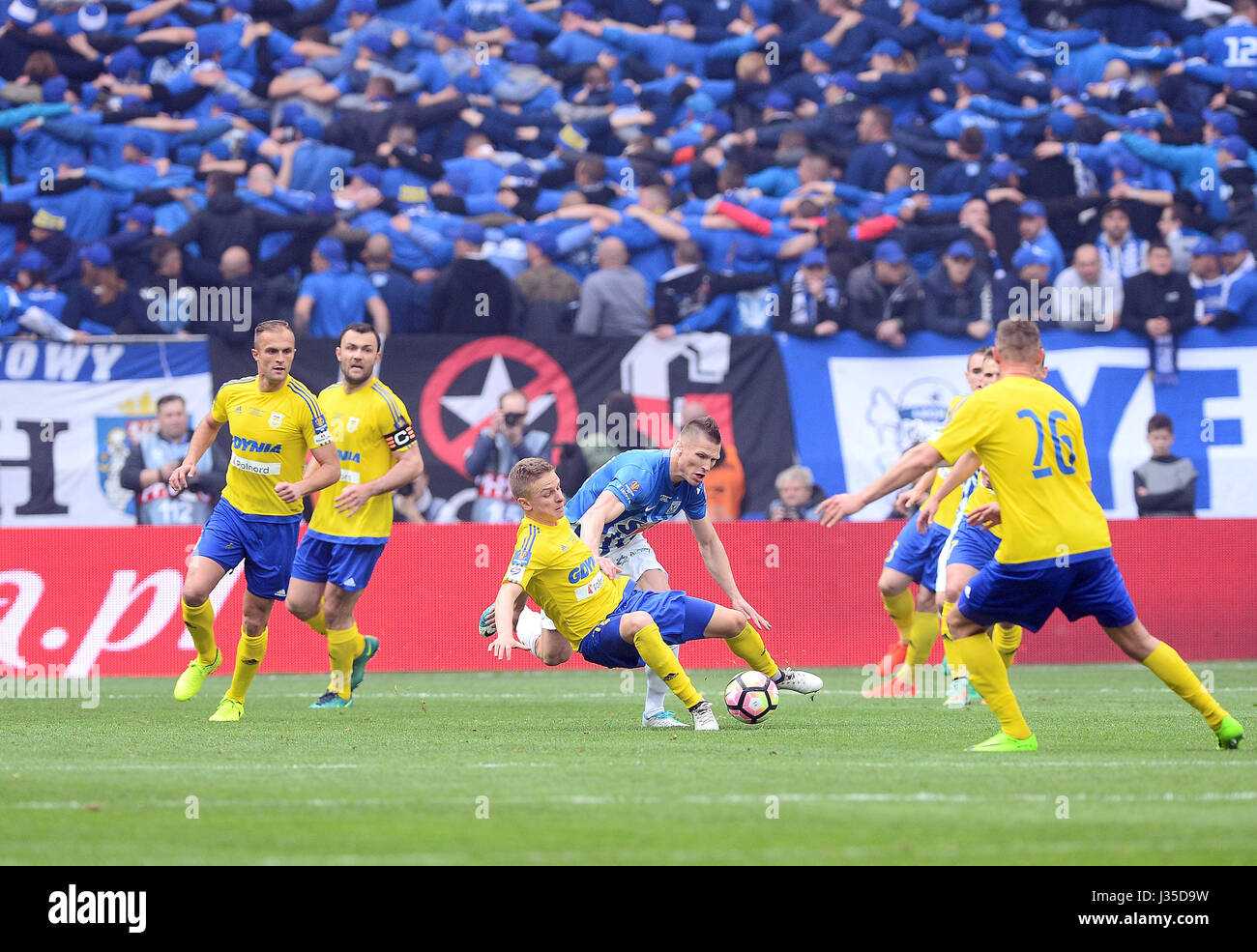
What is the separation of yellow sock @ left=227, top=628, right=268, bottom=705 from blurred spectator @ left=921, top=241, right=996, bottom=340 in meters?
9.50

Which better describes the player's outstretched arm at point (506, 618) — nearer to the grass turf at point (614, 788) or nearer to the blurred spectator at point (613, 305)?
the grass turf at point (614, 788)

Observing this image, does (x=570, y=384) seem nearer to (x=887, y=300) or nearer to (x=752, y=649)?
(x=887, y=300)

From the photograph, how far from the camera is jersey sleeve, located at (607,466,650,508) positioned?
952 cm

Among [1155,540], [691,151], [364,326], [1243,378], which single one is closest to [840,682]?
[1155,540]

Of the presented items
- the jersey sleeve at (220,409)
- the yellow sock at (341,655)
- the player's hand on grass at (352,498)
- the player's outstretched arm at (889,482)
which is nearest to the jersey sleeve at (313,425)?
the player's hand on grass at (352,498)

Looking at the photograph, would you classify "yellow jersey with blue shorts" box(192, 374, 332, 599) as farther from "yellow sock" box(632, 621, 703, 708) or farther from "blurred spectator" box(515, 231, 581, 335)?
"blurred spectator" box(515, 231, 581, 335)

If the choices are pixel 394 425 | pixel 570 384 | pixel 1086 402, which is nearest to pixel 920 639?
pixel 394 425

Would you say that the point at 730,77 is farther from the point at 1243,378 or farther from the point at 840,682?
the point at 840,682

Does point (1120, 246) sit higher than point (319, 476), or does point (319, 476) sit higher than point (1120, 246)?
point (1120, 246)

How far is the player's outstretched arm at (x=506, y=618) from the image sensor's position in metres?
8.22

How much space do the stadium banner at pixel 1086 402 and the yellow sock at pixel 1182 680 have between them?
914cm

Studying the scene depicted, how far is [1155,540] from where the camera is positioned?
619 inches

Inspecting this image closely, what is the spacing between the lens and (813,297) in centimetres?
1792

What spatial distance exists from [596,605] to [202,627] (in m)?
3.07
